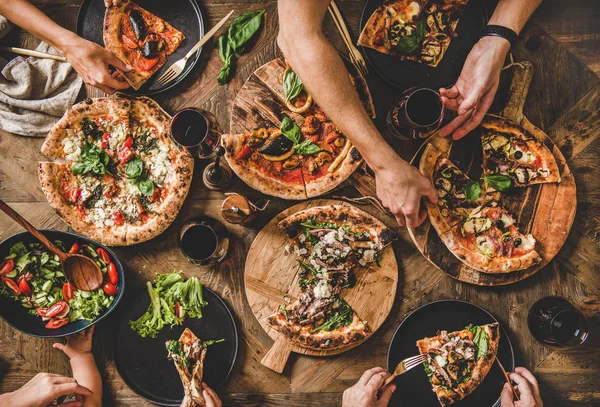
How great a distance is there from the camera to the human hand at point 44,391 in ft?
11.1

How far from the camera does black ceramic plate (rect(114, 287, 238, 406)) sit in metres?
3.63

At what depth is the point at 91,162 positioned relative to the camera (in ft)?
11.9

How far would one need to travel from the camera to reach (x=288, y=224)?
11.6 ft

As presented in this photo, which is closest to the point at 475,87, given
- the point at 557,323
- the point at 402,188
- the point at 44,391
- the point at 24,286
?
the point at 402,188

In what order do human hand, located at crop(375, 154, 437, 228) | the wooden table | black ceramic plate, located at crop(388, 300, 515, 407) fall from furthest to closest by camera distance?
the wooden table < black ceramic plate, located at crop(388, 300, 515, 407) < human hand, located at crop(375, 154, 437, 228)

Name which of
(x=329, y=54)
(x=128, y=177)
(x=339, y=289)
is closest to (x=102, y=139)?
(x=128, y=177)

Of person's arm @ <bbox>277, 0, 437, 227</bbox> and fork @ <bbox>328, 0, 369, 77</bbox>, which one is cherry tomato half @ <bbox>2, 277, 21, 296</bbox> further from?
fork @ <bbox>328, 0, 369, 77</bbox>

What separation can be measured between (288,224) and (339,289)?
0.70 metres

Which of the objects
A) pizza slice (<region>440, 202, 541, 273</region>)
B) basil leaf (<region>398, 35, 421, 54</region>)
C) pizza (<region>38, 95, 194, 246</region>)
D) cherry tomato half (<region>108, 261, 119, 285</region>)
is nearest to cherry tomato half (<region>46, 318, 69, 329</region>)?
cherry tomato half (<region>108, 261, 119, 285</region>)

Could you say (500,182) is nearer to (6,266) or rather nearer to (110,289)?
(110,289)

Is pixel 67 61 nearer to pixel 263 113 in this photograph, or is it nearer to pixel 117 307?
pixel 263 113

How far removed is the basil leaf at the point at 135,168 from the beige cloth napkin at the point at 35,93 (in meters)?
0.84

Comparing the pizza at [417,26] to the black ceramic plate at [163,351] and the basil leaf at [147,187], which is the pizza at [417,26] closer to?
the basil leaf at [147,187]

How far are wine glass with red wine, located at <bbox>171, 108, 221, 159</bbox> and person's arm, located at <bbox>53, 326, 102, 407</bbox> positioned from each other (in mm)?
1842
